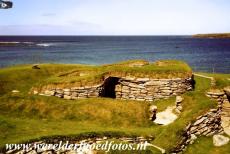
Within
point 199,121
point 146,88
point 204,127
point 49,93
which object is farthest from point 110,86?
point 204,127

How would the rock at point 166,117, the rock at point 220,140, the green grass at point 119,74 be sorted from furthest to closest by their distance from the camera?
the green grass at point 119,74 → the rock at point 166,117 → the rock at point 220,140

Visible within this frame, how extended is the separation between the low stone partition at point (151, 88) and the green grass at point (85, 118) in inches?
65.1

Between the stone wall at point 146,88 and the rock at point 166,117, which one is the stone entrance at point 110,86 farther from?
the rock at point 166,117

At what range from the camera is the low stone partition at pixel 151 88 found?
83.2 ft

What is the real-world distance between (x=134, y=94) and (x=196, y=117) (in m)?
8.25

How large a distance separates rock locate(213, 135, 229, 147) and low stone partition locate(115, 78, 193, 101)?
7.24 m

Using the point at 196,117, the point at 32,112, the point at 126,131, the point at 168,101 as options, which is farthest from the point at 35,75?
the point at 196,117

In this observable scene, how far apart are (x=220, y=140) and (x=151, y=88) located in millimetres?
8154

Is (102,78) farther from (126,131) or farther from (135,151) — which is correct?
(135,151)

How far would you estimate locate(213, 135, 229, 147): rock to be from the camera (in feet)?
60.1

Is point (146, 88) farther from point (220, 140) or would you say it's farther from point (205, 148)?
point (205, 148)

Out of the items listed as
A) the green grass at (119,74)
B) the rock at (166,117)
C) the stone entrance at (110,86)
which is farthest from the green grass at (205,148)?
→ the stone entrance at (110,86)

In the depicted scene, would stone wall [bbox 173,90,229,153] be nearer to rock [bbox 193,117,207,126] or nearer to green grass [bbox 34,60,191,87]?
rock [bbox 193,117,207,126]

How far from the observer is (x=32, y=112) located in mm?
20406
